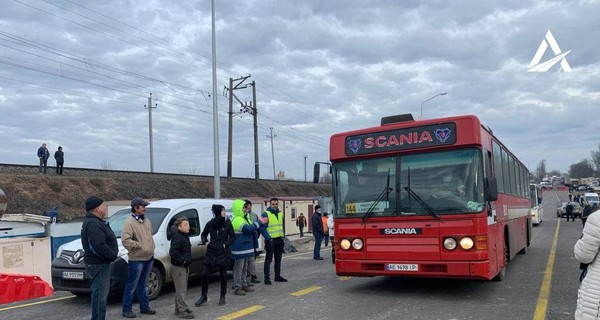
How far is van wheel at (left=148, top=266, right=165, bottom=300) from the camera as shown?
8688 mm

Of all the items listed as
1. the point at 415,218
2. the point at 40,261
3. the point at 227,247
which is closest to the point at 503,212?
the point at 415,218

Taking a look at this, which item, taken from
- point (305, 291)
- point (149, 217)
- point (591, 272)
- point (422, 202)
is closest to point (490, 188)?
point (422, 202)

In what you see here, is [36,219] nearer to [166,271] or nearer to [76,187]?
[166,271]

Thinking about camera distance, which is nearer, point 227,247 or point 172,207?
point 227,247

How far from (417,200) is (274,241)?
3.76m

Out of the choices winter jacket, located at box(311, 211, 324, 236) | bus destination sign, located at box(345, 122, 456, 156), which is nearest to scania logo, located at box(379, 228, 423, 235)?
bus destination sign, located at box(345, 122, 456, 156)

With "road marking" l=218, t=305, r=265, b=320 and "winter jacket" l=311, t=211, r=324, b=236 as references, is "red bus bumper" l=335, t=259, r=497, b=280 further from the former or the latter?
"winter jacket" l=311, t=211, r=324, b=236

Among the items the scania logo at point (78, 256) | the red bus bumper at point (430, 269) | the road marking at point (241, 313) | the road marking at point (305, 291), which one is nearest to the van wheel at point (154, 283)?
the scania logo at point (78, 256)

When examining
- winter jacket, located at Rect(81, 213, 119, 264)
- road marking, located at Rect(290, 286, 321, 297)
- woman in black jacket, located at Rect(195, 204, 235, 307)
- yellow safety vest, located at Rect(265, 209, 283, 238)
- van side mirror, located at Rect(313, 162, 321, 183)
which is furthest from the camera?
yellow safety vest, located at Rect(265, 209, 283, 238)

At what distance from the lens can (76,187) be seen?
28281 millimetres

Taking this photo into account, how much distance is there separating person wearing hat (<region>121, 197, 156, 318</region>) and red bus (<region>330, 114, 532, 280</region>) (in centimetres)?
Answer: 316

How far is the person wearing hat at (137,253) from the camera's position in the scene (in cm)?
744

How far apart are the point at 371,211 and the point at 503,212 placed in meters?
3.16

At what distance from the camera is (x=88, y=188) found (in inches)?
1140
